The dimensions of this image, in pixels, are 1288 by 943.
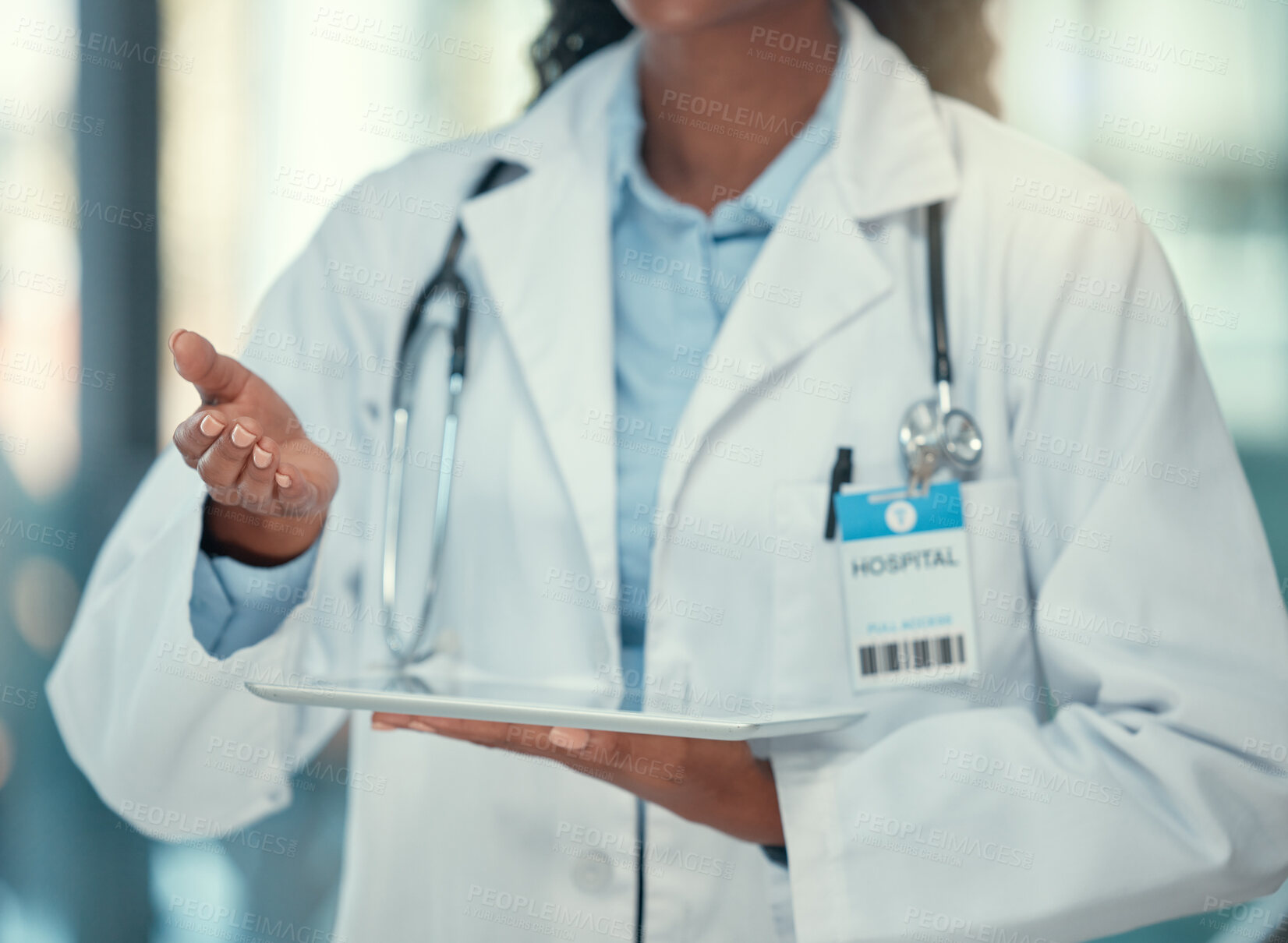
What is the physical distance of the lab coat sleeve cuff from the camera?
2.20ft

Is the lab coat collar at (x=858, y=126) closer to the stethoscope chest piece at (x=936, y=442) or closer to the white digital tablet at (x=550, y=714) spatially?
the stethoscope chest piece at (x=936, y=442)

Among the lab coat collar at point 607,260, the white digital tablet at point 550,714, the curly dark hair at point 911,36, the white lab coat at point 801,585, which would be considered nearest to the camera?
the white digital tablet at point 550,714

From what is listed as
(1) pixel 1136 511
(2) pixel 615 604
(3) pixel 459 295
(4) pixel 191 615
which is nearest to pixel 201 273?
(3) pixel 459 295

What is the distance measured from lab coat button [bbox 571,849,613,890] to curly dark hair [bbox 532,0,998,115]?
0.76 m

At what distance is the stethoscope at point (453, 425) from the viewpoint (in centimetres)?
69

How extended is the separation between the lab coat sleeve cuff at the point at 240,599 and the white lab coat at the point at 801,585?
0.01 metres

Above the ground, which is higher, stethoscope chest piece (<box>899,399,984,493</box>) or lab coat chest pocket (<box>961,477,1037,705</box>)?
stethoscope chest piece (<box>899,399,984,493</box>)

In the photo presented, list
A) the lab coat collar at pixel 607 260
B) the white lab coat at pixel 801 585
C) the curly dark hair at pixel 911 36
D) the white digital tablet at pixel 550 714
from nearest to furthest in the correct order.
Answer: the white digital tablet at pixel 550 714
the white lab coat at pixel 801 585
the lab coat collar at pixel 607 260
the curly dark hair at pixel 911 36

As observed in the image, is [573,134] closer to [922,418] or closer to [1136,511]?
[922,418]

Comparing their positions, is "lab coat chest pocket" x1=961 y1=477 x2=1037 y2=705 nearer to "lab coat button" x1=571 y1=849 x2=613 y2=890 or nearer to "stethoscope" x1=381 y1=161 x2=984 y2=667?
"stethoscope" x1=381 y1=161 x2=984 y2=667

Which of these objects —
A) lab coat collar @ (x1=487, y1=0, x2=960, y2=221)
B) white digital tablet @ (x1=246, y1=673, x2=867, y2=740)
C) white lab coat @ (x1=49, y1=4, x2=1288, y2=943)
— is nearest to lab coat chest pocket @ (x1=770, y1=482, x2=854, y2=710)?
white lab coat @ (x1=49, y1=4, x2=1288, y2=943)

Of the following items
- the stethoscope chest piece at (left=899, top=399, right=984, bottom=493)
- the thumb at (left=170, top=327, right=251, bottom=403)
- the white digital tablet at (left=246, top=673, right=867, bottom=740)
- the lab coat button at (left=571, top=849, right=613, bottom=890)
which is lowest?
the lab coat button at (left=571, top=849, right=613, bottom=890)

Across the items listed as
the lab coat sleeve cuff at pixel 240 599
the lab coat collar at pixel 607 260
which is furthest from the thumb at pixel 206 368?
the lab coat collar at pixel 607 260

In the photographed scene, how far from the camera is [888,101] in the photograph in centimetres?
82
